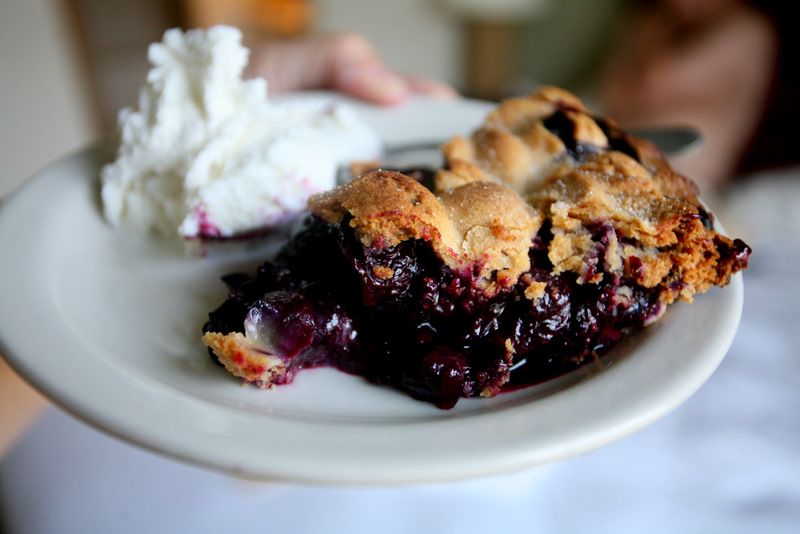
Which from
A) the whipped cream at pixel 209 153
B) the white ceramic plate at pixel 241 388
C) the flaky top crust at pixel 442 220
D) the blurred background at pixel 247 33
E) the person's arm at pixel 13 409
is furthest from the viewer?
the blurred background at pixel 247 33

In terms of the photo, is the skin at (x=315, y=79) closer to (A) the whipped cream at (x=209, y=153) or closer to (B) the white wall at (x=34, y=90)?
(A) the whipped cream at (x=209, y=153)

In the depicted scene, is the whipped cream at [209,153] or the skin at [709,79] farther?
the skin at [709,79]

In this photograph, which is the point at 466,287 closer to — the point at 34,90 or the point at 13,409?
the point at 13,409

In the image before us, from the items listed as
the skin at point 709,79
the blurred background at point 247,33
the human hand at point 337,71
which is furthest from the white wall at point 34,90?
the skin at point 709,79

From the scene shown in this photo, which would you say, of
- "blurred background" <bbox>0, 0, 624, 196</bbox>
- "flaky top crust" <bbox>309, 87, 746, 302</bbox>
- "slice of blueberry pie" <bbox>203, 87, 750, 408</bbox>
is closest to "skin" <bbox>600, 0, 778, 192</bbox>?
"blurred background" <bbox>0, 0, 624, 196</bbox>

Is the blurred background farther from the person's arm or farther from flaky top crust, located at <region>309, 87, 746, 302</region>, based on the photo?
flaky top crust, located at <region>309, 87, 746, 302</region>

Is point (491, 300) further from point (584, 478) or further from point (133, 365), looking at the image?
point (584, 478)

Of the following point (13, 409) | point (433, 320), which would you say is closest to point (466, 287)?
point (433, 320)
